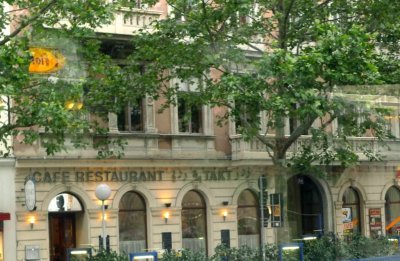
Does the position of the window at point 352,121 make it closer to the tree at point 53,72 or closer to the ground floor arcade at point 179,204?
the ground floor arcade at point 179,204

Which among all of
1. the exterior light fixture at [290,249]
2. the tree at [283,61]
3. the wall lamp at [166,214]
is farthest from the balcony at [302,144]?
the exterior light fixture at [290,249]

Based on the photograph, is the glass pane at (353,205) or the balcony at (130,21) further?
the glass pane at (353,205)

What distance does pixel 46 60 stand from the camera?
22.4 m

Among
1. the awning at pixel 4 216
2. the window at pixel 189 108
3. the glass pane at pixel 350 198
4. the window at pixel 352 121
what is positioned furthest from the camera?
the glass pane at pixel 350 198

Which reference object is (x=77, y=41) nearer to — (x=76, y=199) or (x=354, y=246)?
(x=76, y=199)

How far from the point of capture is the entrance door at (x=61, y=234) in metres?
28.0

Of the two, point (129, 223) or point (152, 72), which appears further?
point (129, 223)

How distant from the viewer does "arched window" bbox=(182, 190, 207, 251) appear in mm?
30250

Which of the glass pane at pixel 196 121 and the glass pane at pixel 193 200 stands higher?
the glass pane at pixel 196 121

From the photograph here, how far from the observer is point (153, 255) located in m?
21.8

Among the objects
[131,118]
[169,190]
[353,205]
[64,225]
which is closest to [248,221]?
[169,190]

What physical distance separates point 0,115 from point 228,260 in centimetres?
697

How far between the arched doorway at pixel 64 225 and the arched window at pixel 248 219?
233 inches

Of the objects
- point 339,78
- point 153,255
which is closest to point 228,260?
point 153,255
